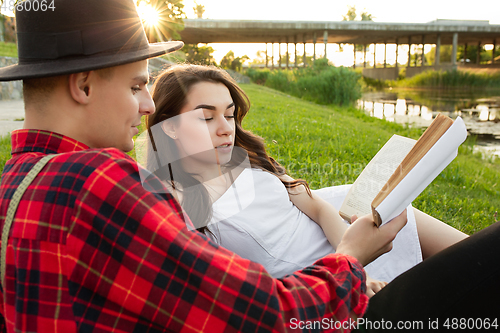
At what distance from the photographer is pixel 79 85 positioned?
903 millimetres

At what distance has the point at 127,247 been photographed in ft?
2.28

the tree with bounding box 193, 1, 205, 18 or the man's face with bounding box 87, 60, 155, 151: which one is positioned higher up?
the tree with bounding box 193, 1, 205, 18

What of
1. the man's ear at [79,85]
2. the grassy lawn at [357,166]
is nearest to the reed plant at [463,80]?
the grassy lawn at [357,166]

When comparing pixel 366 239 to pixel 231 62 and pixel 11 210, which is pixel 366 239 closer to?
pixel 11 210

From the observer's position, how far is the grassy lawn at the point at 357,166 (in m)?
3.30

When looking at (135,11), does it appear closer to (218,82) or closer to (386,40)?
(218,82)

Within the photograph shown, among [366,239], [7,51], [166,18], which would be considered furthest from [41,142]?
[166,18]

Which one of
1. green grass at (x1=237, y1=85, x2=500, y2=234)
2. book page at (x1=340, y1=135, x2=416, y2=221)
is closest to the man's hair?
book page at (x1=340, y1=135, x2=416, y2=221)

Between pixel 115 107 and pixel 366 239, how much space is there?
793mm

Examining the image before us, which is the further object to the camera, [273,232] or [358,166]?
[358,166]

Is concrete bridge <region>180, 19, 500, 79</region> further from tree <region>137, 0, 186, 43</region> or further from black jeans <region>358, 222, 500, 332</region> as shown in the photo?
black jeans <region>358, 222, 500, 332</region>

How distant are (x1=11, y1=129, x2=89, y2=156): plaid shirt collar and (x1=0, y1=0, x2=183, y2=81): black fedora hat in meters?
0.14

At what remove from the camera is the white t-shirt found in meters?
1.47

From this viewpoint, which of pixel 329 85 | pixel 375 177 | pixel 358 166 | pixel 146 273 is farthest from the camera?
pixel 329 85
